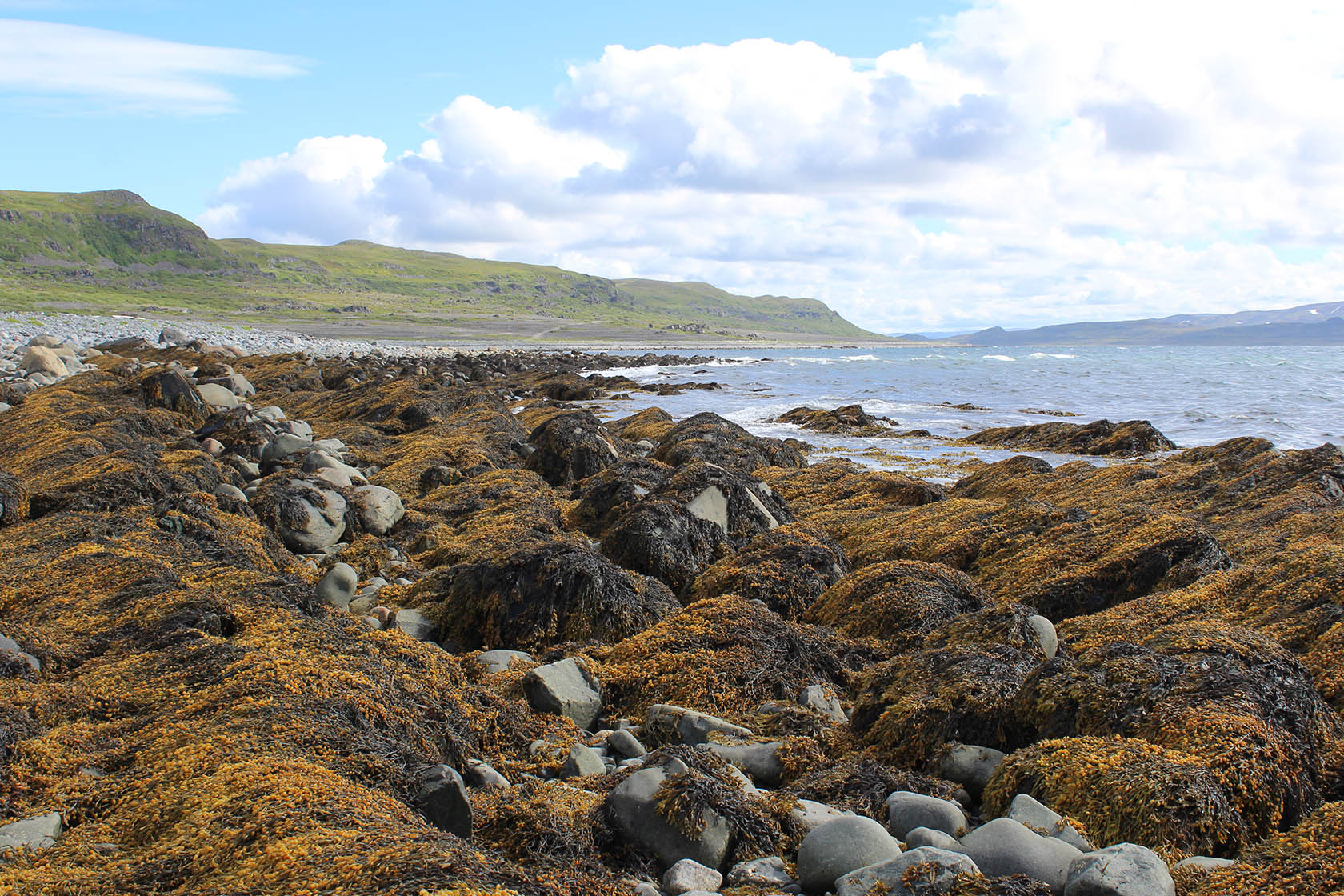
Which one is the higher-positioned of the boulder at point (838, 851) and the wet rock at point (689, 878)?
the boulder at point (838, 851)

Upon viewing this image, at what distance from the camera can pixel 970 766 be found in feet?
12.1

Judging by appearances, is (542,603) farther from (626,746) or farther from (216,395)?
(216,395)

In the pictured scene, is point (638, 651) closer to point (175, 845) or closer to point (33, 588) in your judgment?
point (175, 845)

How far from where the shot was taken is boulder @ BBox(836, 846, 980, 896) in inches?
100

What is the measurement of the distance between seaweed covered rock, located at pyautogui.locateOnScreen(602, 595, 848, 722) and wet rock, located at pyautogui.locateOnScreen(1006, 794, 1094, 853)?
5.22ft

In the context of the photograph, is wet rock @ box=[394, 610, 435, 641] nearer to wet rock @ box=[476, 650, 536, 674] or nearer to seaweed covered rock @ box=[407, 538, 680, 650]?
seaweed covered rock @ box=[407, 538, 680, 650]

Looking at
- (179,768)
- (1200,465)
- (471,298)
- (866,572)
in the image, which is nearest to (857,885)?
(179,768)

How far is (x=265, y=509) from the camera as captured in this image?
7.68 metres

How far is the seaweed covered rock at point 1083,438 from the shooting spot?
16875 mm

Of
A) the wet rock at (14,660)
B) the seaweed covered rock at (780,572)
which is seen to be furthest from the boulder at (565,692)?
the wet rock at (14,660)

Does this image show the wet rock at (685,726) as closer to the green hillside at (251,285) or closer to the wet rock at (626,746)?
the wet rock at (626,746)

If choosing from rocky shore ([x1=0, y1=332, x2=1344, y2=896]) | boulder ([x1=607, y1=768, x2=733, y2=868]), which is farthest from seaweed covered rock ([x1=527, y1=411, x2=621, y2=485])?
boulder ([x1=607, y1=768, x2=733, y2=868])

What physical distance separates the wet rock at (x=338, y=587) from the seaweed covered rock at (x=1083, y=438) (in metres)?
15.3

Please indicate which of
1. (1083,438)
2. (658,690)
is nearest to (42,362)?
(658,690)
